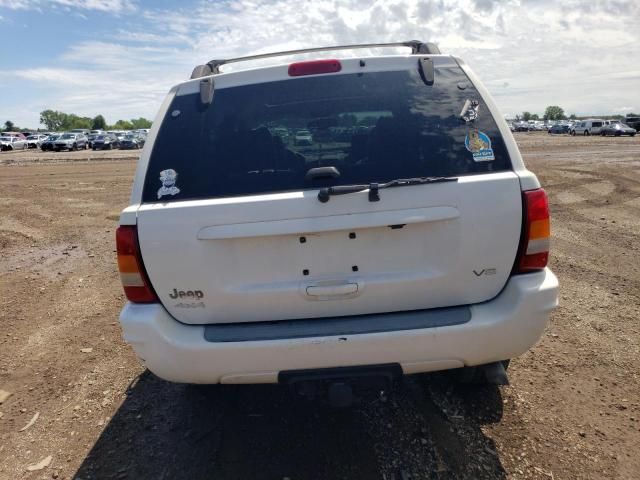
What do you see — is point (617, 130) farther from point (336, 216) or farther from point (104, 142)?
point (336, 216)

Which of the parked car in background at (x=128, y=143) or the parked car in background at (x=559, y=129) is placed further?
the parked car in background at (x=559, y=129)

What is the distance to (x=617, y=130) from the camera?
4981 cm

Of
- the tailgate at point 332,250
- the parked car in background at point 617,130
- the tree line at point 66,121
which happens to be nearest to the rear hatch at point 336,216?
the tailgate at point 332,250

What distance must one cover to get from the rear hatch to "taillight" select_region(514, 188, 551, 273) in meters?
0.05

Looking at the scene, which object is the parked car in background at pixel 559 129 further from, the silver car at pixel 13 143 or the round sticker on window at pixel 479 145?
the round sticker on window at pixel 479 145

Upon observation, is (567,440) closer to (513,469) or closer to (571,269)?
(513,469)

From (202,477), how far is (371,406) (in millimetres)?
A: 1139

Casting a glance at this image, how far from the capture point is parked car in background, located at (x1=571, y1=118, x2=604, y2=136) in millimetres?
53438

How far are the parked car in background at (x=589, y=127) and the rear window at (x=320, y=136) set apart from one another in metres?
60.3

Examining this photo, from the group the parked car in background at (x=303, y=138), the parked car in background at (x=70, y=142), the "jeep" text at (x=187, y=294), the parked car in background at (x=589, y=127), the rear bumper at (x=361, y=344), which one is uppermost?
the parked car in background at (x=303, y=138)

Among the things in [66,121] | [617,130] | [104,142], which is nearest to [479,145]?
[104,142]

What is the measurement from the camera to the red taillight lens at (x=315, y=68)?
257 centimetres

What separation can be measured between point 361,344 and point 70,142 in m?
53.0

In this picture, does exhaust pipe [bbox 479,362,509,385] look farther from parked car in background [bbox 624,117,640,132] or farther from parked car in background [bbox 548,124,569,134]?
parked car in background [bbox 548,124,569,134]
